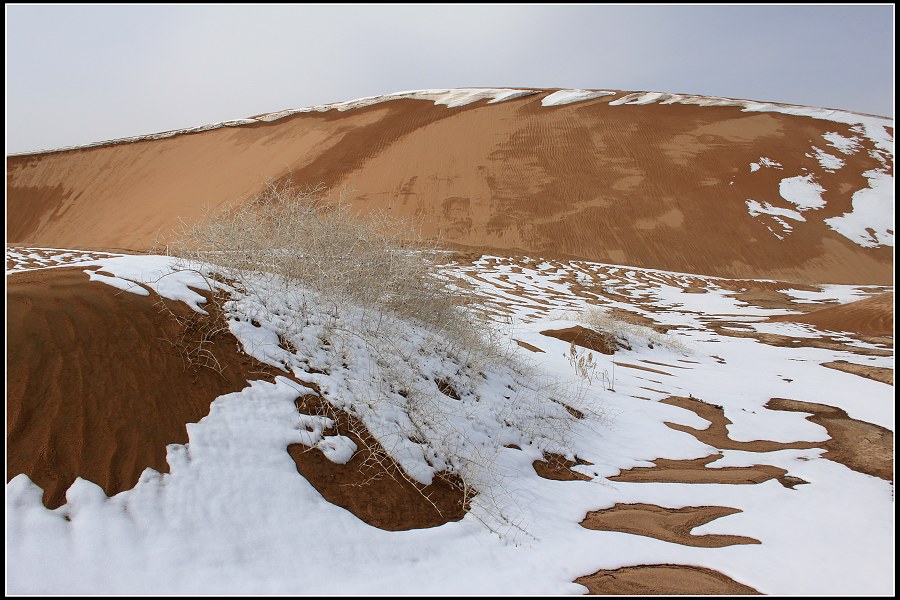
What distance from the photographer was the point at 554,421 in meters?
5.58

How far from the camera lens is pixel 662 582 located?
3.08 meters

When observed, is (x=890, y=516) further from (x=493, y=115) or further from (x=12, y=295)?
(x=493, y=115)

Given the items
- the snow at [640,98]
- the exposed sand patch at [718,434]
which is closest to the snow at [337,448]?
the exposed sand patch at [718,434]

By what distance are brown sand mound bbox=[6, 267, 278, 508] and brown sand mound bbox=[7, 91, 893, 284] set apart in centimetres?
1769

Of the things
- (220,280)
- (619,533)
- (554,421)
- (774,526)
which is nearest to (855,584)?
(774,526)

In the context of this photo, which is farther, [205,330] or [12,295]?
[205,330]

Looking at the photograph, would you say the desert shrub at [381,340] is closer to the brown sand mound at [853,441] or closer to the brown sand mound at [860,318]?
the brown sand mound at [853,441]

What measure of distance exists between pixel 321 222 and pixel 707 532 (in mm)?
4671

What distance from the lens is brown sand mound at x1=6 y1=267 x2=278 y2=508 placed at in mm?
2994

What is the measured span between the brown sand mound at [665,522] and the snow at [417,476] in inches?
3.5

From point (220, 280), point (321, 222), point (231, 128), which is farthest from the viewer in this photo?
point (231, 128)

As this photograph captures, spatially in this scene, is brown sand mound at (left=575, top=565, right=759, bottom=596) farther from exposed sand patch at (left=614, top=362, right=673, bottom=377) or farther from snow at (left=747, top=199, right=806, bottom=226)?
snow at (left=747, top=199, right=806, bottom=226)

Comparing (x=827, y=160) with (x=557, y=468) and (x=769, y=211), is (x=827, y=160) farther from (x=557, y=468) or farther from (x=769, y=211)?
(x=557, y=468)

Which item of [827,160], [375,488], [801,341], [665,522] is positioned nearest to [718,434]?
[665,522]
